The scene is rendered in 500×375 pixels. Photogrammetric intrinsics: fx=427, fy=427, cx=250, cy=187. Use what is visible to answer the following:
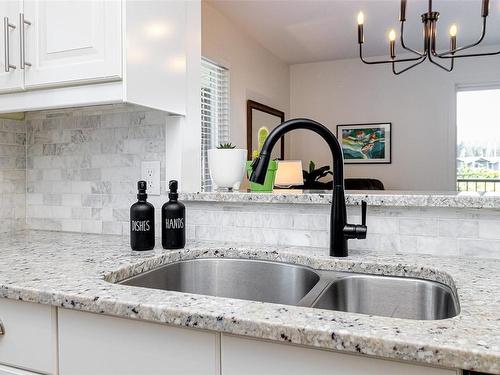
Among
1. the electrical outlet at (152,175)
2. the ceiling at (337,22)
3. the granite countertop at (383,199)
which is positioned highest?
the ceiling at (337,22)

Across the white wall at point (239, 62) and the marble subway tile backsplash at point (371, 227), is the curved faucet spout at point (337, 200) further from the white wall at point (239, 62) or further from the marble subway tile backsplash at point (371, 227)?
the white wall at point (239, 62)

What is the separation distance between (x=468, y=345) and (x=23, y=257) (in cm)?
112

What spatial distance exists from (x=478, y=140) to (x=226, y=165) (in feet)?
16.6

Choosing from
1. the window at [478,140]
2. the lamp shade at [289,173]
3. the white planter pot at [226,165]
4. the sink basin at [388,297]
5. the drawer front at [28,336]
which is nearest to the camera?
the drawer front at [28,336]

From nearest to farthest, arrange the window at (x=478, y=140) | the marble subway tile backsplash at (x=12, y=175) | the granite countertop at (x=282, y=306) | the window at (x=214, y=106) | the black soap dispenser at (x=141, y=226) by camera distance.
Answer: the granite countertop at (x=282, y=306), the black soap dispenser at (x=141, y=226), the marble subway tile backsplash at (x=12, y=175), the window at (x=214, y=106), the window at (x=478, y=140)

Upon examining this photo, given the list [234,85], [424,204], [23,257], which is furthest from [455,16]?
[23,257]

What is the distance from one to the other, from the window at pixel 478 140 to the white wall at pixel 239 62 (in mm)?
2459

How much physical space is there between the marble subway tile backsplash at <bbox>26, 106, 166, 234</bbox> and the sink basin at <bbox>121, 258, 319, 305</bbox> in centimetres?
36

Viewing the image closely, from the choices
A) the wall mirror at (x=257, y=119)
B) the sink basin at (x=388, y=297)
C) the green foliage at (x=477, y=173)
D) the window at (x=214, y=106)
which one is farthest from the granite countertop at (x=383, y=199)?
the green foliage at (x=477, y=173)

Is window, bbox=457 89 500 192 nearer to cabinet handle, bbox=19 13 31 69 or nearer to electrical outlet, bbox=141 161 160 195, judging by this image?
electrical outlet, bbox=141 161 160 195

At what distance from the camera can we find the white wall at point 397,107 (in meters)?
5.57

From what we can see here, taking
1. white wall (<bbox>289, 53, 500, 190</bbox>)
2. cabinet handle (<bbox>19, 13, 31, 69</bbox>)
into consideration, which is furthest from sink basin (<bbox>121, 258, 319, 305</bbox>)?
white wall (<bbox>289, 53, 500, 190</bbox>)

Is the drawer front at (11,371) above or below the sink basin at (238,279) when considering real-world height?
below

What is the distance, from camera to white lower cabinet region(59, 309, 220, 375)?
75 cm
